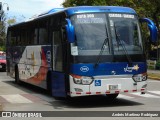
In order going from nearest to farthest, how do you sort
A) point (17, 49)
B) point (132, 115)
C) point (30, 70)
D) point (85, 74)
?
1. point (132, 115)
2. point (85, 74)
3. point (30, 70)
4. point (17, 49)

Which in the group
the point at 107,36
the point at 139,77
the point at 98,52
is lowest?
the point at 139,77

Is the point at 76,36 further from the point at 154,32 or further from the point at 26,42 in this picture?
the point at 26,42

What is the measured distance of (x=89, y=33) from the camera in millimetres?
12648

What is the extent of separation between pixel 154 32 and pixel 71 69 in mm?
2809

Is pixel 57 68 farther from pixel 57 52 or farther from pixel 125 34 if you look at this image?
pixel 125 34

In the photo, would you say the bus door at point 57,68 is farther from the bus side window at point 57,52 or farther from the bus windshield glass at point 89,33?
the bus windshield glass at point 89,33

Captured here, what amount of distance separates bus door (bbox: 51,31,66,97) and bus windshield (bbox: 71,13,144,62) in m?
0.97

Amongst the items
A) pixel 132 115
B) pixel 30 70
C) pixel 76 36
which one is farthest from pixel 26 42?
pixel 132 115

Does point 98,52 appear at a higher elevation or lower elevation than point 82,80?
higher

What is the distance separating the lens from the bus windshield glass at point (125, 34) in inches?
504

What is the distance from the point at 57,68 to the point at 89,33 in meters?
1.83

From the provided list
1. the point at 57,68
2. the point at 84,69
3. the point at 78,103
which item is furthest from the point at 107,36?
the point at 78,103

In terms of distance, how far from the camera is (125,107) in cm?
1279

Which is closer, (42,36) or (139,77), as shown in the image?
(139,77)
